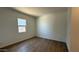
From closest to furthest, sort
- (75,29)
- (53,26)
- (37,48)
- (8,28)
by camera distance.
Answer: (75,29) → (37,48) → (8,28) → (53,26)

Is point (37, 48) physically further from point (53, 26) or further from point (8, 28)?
point (53, 26)

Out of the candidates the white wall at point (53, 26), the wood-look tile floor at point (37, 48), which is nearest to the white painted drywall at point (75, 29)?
the wood-look tile floor at point (37, 48)

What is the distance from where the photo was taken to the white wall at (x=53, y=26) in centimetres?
427

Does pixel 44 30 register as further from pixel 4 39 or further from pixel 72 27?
pixel 72 27

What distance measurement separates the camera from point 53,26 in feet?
15.6

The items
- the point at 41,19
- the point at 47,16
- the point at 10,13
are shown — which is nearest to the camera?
the point at 10,13

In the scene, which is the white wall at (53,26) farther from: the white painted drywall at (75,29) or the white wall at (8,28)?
the white painted drywall at (75,29)

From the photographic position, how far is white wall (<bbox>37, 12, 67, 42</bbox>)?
4.27 m

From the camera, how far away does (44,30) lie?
548cm

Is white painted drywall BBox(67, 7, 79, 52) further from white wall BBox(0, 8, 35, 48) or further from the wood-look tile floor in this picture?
white wall BBox(0, 8, 35, 48)

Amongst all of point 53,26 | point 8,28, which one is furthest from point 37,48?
point 53,26

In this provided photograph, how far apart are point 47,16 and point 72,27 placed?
306 cm
